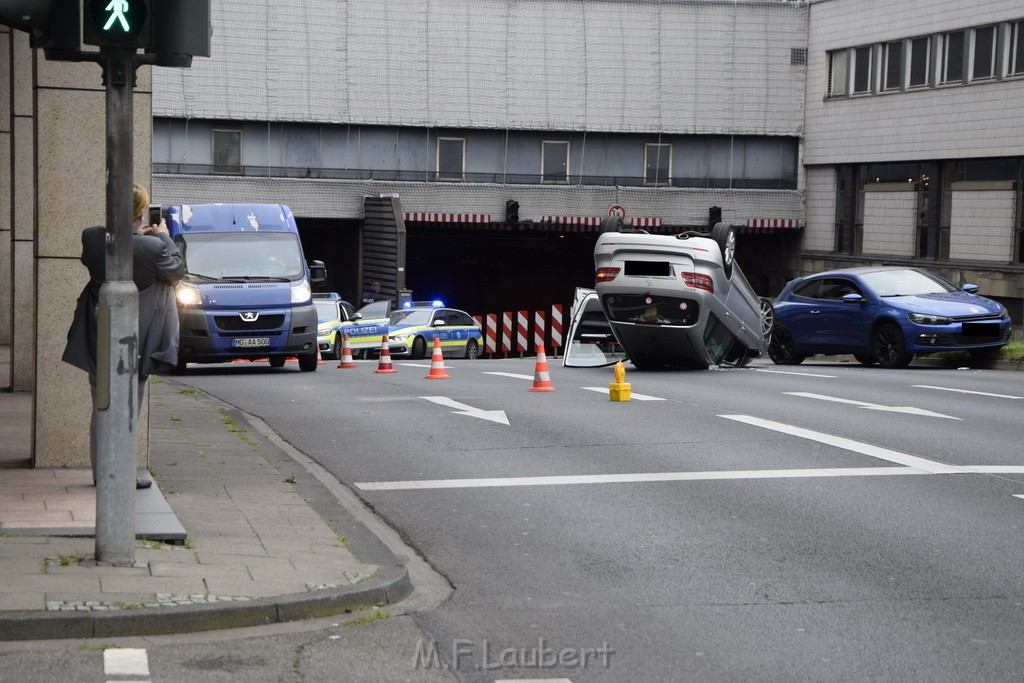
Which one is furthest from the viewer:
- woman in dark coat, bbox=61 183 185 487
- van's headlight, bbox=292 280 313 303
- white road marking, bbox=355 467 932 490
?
van's headlight, bbox=292 280 313 303

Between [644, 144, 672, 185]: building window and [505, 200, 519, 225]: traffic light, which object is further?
[644, 144, 672, 185]: building window

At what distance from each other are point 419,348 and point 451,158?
16.9 metres

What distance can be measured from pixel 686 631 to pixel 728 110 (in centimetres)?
4734

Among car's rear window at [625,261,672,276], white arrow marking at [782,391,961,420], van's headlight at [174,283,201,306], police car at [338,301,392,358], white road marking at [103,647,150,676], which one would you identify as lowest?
police car at [338,301,392,358]

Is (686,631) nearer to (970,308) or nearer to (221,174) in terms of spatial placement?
(970,308)

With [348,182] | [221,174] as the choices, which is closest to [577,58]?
[348,182]

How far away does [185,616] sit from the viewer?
5.98 meters

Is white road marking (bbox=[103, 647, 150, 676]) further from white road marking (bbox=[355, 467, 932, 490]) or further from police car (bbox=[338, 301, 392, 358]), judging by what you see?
police car (bbox=[338, 301, 392, 358])

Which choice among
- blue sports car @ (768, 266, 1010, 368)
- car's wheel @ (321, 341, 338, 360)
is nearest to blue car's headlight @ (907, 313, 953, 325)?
blue sports car @ (768, 266, 1010, 368)

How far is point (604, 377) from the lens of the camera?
20.9 meters

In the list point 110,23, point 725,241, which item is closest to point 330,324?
point 725,241

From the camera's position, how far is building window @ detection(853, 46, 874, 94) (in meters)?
48.4

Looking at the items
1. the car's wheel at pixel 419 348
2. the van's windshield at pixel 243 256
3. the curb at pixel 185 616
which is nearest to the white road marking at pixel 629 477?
the curb at pixel 185 616

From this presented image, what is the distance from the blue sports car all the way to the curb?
19.0 m
